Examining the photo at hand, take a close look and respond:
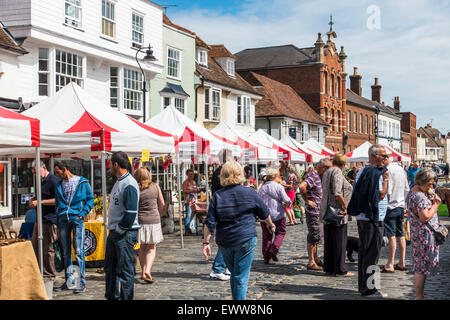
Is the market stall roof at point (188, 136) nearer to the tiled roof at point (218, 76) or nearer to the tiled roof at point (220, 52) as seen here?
the tiled roof at point (218, 76)

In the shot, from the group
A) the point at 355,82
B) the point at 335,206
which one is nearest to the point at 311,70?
the point at 355,82

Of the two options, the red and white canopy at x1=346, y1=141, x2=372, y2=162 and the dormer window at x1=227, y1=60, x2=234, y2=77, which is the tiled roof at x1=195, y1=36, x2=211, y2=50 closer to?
the dormer window at x1=227, y1=60, x2=234, y2=77

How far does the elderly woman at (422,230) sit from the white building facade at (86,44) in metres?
14.4

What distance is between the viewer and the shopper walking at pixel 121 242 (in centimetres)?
618

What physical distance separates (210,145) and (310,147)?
1524 centimetres

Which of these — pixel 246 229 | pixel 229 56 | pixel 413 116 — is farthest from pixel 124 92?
pixel 413 116

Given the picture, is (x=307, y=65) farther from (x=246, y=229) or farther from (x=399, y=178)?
(x=246, y=229)

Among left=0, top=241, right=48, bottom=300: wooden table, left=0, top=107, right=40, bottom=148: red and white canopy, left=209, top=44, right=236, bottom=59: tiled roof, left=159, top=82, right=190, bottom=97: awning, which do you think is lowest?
left=0, top=241, right=48, bottom=300: wooden table

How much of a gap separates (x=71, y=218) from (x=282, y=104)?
124 ft

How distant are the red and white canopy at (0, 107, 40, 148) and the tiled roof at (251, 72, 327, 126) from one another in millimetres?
35230

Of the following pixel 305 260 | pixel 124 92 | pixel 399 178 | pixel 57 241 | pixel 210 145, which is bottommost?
pixel 305 260

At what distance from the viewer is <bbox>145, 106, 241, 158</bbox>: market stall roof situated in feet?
43.8

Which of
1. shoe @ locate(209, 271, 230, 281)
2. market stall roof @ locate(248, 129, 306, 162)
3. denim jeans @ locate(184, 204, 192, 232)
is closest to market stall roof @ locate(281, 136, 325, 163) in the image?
market stall roof @ locate(248, 129, 306, 162)
